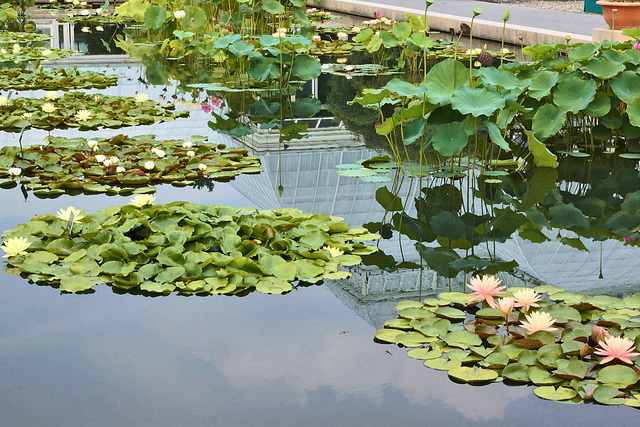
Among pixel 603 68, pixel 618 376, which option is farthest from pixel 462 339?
pixel 603 68

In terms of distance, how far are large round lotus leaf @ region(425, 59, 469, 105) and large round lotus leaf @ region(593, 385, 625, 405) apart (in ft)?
6.27

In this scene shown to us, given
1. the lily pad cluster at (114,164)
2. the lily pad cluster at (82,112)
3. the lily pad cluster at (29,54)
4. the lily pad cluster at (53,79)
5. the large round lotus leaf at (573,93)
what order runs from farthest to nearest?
the lily pad cluster at (29,54) < the lily pad cluster at (53,79) < the lily pad cluster at (82,112) < the large round lotus leaf at (573,93) < the lily pad cluster at (114,164)

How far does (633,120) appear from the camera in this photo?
4094 millimetres

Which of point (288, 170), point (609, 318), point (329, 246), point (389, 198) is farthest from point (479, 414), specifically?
point (288, 170)

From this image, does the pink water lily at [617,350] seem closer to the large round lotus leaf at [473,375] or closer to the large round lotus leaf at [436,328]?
the large round lotus leaf at [473,375]

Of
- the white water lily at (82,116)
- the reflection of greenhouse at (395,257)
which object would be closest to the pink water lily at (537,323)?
the reflection of greenhouse at (395,257)

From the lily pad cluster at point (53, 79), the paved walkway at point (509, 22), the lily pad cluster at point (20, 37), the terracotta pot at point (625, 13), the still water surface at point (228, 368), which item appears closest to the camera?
the still water surface at point (228, 368)

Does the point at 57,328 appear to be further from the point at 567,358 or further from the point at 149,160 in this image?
the point at 149,160

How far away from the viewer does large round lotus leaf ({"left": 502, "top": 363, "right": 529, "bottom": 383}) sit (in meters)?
2.01

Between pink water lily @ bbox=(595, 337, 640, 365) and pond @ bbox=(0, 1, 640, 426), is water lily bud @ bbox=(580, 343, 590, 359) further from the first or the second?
pond @ bbox=(0, 1, 640, 426)

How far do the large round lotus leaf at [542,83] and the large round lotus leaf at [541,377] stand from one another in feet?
7.60

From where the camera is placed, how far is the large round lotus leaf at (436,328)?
226cm

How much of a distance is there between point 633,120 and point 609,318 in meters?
2.11

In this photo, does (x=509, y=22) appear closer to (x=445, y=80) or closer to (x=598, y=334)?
(x=445, y=80)
